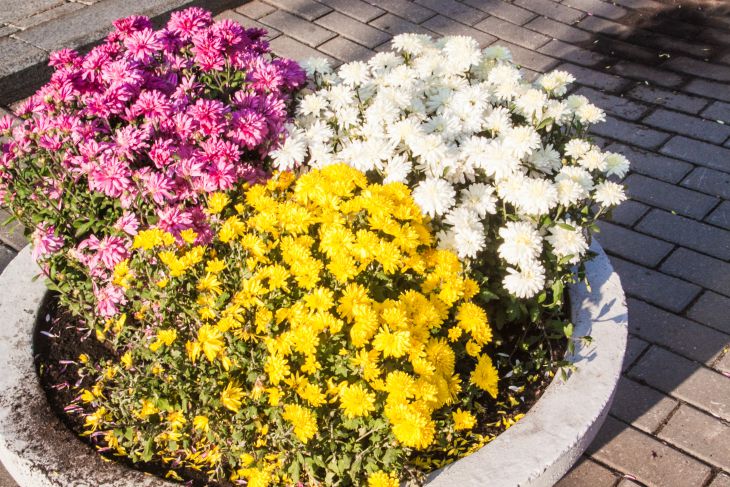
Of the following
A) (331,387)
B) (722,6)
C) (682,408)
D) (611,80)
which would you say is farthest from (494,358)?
(722,6)

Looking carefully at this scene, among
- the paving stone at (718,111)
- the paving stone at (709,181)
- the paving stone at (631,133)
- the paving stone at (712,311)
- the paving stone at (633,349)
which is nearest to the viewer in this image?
the paving stone at (633,349)

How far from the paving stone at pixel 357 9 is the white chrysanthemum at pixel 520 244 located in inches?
123

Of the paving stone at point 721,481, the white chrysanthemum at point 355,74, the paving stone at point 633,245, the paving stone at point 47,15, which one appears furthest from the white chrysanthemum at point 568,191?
the paving stone at point 47,15

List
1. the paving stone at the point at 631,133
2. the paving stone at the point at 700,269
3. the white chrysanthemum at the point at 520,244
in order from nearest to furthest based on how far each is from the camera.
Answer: the white chrysanthemum at the point at 520,244, the paving stone at the point at 700,269, the paving stone at the point at 631,133

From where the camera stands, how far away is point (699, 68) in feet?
15.9

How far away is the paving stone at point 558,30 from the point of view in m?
5.12

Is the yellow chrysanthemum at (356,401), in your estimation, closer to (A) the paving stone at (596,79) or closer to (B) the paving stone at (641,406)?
(B) the paving stone at (641,406)

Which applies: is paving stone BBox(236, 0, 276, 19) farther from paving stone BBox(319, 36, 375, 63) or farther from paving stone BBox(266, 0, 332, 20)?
paving stone BBox(319, 36, 375, 63)

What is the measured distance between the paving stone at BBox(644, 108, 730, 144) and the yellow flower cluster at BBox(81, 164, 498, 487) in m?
2.43

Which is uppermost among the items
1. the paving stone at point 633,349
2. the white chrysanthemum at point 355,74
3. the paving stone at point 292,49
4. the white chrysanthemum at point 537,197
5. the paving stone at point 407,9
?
the white chrysanthemum at point 355,74

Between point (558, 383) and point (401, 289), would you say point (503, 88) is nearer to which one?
point (401, 289)

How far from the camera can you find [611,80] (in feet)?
15.5

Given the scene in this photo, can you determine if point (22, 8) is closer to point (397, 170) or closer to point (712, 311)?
point (397, 170)

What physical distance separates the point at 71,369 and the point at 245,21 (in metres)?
3.07
